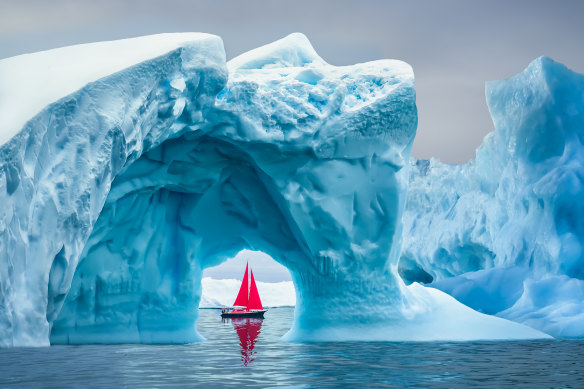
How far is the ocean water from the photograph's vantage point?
634 cm

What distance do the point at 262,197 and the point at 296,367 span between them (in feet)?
19.0

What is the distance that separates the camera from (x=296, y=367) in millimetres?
7910

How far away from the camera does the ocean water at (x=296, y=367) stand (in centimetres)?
634

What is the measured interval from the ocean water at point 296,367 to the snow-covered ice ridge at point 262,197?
1.95 metres

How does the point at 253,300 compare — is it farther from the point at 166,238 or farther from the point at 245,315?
the point at 166,238

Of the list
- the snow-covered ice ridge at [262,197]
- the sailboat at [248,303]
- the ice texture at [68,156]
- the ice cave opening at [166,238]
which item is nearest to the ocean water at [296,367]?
the ice texture at [68,156]

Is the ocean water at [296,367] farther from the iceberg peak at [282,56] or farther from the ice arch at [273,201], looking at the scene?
the iceberg peak at [282,56]

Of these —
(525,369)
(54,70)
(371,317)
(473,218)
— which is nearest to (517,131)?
(473,218)

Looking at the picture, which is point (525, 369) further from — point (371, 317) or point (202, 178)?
point (202, 178)

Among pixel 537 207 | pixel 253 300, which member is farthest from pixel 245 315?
pixel 537 207

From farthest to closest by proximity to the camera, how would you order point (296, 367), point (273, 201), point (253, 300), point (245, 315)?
point (253, 300), point (245, 315), point (273, 201), point (296, 367)

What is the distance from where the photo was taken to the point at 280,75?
13.0m

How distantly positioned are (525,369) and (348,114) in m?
5.90

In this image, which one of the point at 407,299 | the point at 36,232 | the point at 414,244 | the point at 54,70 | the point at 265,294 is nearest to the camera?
the point at 36,232
